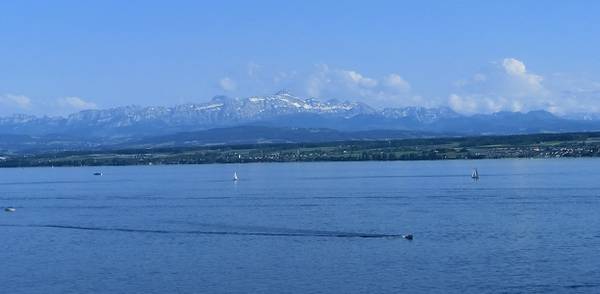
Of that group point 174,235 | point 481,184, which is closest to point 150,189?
point 481,184

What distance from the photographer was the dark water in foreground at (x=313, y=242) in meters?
39.8

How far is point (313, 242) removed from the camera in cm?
5078

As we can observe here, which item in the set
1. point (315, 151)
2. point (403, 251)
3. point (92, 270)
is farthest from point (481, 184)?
point (315, 151)

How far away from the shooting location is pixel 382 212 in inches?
2552

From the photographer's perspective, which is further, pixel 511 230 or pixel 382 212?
pixel 382 212

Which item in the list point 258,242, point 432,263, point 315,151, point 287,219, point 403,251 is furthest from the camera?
point 315,151

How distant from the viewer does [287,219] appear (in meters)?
61.5

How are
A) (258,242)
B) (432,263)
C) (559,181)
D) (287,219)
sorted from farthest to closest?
(559,181), (287,219), (258,242), (432,263)

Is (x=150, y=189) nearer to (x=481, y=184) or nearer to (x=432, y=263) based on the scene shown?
(x=481, y=184)

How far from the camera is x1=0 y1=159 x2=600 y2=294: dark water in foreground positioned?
39.8 m

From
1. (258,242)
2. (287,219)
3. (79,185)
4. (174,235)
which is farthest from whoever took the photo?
(79,185)

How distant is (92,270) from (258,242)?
994 cm

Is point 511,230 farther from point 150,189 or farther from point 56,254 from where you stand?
point 150,189

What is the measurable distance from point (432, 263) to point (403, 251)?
3.70 metres
